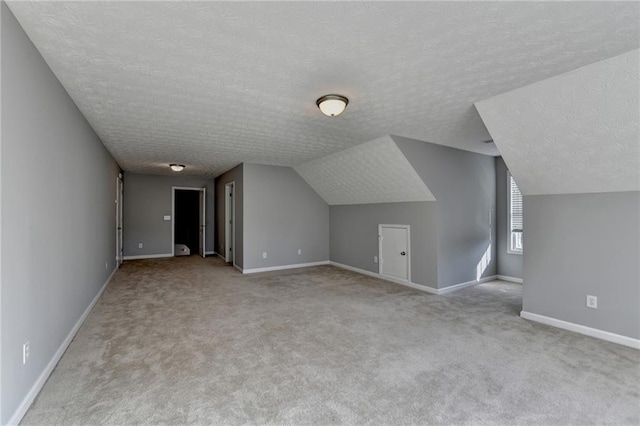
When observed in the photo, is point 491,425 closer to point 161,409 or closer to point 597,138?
point 161,409

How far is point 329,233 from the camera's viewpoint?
7.27 metres

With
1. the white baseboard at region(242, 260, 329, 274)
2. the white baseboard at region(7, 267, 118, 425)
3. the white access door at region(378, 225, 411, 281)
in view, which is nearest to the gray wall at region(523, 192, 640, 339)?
the white access door at region(378, 225, 411, 281)

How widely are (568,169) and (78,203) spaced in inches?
199

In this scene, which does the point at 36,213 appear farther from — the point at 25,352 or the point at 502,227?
the point at 502,227

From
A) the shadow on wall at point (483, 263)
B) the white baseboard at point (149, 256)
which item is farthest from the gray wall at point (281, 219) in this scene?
the white baseboard at point (149, 256)

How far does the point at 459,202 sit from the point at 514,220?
1327 mm

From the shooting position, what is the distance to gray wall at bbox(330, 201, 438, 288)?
15.6 ft

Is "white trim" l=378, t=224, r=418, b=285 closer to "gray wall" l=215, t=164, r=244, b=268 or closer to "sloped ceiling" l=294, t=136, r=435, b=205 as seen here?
"sloped ceiling" l=294, t=136, r=435, b=205

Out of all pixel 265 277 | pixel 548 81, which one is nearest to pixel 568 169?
pixel 548 81

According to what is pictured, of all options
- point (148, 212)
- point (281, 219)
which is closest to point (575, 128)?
point (281, 219)

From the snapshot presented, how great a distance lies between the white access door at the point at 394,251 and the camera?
17.0 ft

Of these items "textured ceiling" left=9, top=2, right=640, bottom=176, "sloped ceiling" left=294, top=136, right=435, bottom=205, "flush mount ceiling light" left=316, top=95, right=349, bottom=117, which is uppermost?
"textured ceiling" left=9, top=2, right=640, bottom=176

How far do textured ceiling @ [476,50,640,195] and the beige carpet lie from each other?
5.23 feet

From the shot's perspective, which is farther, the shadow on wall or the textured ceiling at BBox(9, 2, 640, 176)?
the shadow on wall
